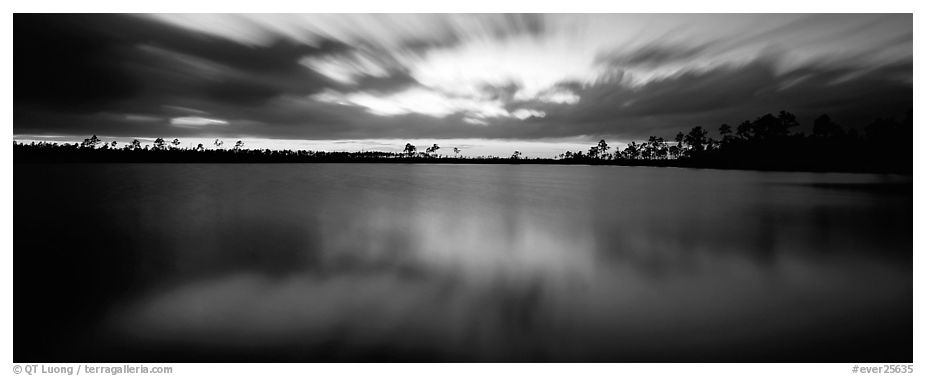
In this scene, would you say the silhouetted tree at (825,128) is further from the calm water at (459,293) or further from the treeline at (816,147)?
the calm water at (459,293)

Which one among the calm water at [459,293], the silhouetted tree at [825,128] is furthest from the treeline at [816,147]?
the calm water at [459,293]

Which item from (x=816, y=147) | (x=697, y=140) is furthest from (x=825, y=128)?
(x=697, y=140)

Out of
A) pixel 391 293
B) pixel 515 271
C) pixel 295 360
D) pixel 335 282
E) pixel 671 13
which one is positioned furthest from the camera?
pixel 671 13

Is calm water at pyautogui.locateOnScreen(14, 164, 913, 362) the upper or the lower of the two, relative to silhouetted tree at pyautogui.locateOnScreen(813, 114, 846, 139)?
lower

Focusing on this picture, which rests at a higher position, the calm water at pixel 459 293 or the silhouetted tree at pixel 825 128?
the silhouetted tree at pixel 825 128

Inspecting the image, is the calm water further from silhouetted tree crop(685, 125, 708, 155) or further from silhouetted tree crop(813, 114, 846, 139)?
silhouetted tree crop(685, 125, 708, 155)

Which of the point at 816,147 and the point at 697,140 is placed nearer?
the point at 816,147

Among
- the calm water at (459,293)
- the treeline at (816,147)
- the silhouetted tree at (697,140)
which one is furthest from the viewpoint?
the silhouetted tree at (697,140)

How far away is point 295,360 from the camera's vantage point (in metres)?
3.59

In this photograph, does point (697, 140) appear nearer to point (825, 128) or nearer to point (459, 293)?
point (825, 128)

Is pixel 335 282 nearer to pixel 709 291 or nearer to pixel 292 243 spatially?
pixel 292 243

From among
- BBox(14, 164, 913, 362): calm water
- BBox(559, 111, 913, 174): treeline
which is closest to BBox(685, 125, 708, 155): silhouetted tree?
BBox(559, 111, 913, 174): treeline
